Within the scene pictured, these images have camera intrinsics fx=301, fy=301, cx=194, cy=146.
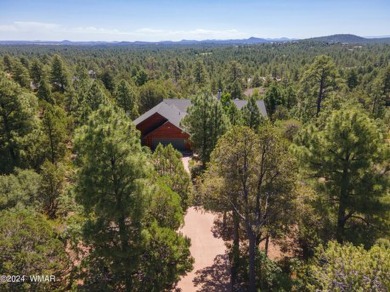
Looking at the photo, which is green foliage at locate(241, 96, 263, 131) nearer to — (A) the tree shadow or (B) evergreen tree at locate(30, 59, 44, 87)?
(A) the tree shadow

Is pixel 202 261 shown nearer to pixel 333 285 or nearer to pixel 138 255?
pixel 138 255

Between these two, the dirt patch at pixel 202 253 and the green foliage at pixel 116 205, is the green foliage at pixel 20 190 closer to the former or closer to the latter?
the green foliage at pixel 116 205

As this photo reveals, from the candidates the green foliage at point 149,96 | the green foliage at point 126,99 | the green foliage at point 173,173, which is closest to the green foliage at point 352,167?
the green foliage at point 173,173

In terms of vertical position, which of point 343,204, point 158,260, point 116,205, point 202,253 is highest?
point 116,205

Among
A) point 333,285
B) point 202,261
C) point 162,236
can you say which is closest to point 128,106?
point 202,261

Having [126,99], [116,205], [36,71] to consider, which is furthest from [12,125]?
[36,71]

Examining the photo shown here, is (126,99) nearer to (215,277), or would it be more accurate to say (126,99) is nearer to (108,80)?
(108,80)
